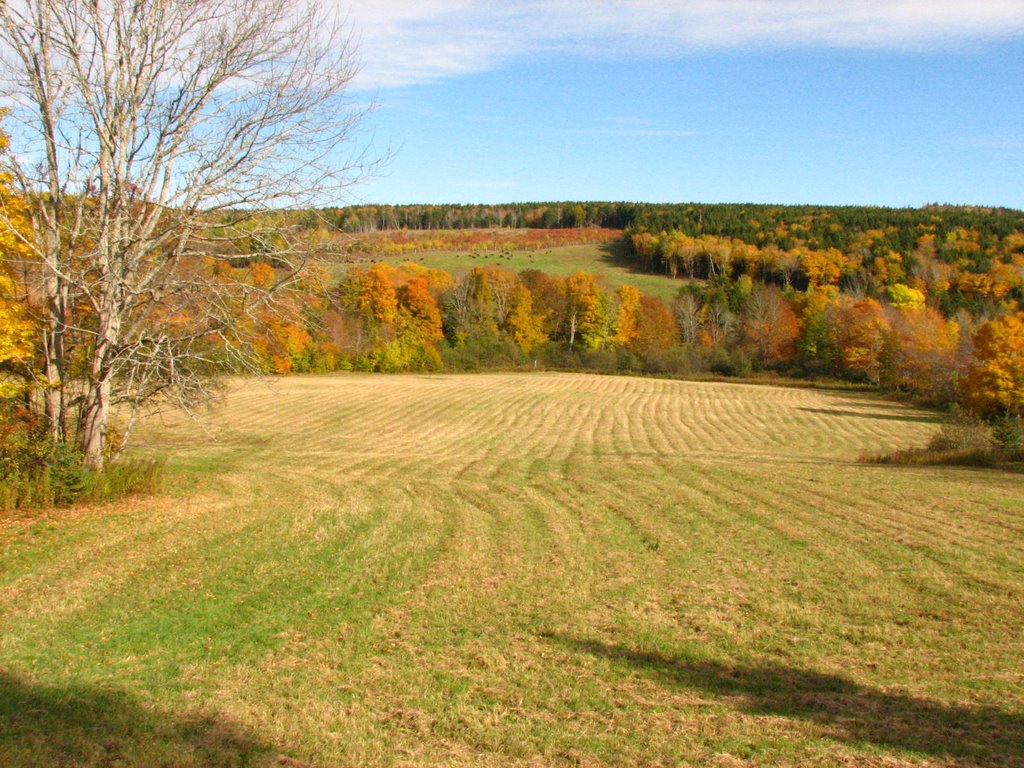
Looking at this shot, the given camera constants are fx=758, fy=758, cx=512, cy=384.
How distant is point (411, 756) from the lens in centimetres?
509

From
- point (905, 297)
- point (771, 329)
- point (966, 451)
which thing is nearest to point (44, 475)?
point (966, 451)

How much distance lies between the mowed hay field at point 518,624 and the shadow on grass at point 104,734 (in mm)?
24

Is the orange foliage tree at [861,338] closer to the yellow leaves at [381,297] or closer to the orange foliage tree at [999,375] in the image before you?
the orange foliage tree at [999,375]

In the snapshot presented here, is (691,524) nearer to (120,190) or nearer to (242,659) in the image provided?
(242,659)

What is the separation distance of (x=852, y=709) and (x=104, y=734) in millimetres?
5505

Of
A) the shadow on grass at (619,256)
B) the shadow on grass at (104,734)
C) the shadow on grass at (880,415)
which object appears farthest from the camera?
the shadow on grass at (619,256)

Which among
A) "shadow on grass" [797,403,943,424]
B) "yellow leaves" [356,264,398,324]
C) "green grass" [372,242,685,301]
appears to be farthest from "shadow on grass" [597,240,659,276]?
"shadow on grass" [797,403,943,424]

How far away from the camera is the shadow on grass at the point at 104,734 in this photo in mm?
4863

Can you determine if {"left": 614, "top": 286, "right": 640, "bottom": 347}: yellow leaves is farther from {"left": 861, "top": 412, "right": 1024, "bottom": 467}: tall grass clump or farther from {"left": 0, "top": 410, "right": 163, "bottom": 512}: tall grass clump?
{"left": 0, "top": 410, "right": 163, "bottom": 512}: tall grass clump

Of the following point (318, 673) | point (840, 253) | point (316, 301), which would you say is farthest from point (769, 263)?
point (318, 673)

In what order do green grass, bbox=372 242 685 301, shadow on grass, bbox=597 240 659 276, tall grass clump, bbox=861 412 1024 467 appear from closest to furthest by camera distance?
tall grass clump, bbox=861 412 1024 467 < green grass, bbox=372 242 685 301 < shadow on grass, bbox=597 240 659 276

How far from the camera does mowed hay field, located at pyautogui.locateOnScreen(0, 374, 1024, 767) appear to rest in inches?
210

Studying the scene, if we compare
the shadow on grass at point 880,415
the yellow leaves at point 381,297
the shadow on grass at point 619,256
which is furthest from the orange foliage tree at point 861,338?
the yellow leaves at point 381,297

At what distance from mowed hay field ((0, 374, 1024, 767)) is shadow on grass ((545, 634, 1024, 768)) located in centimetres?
3
